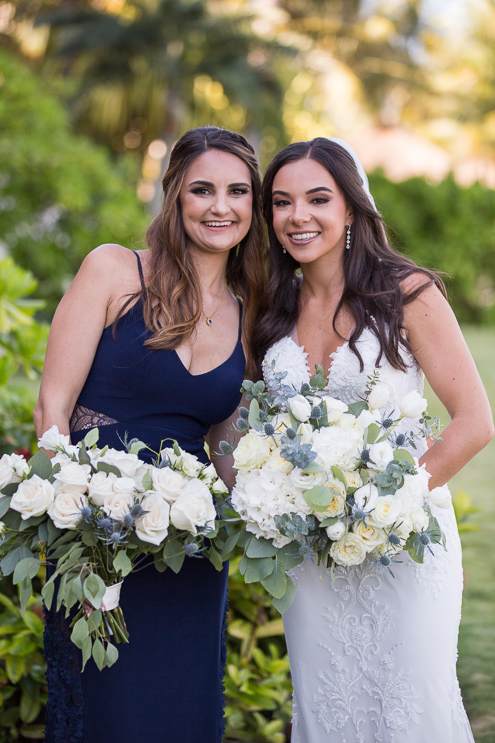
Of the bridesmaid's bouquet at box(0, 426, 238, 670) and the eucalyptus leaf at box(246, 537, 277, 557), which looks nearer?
the bridesmaid's bouquet at box(0, 426, 238, 670)

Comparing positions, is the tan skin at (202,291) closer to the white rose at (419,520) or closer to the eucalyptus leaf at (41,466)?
the eucalyptus leaf at (41,466)

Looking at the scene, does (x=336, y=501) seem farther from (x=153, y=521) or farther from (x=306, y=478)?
(x=153, y=521)

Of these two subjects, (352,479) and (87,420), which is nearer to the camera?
(352,479)

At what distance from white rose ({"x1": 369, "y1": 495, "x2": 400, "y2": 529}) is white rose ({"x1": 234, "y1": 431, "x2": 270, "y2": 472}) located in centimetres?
35

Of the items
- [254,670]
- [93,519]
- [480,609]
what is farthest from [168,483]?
[480,609]

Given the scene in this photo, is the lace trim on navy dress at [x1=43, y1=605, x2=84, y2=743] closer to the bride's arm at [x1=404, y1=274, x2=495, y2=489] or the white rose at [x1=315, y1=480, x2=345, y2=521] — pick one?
the white rose at [x1=315, y1=480, x2=345, y2=521]

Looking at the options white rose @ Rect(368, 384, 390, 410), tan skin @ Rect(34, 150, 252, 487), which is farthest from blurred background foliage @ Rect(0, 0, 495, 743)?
white rose @ Rect(368, 384, 390, 410)

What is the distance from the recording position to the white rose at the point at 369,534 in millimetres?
1947

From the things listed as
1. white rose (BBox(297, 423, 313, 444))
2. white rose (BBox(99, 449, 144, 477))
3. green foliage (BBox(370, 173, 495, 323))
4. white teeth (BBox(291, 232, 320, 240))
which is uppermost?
green foliage (BBox(370, 173, 495, 323))

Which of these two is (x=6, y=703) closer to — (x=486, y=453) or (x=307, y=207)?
(x=307, y=207)

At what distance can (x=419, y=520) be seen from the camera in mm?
1977

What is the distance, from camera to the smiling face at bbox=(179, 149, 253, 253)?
271 cm

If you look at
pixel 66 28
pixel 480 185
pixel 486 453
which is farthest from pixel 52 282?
pixel 480 185

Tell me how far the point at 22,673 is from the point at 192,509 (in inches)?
67.7
